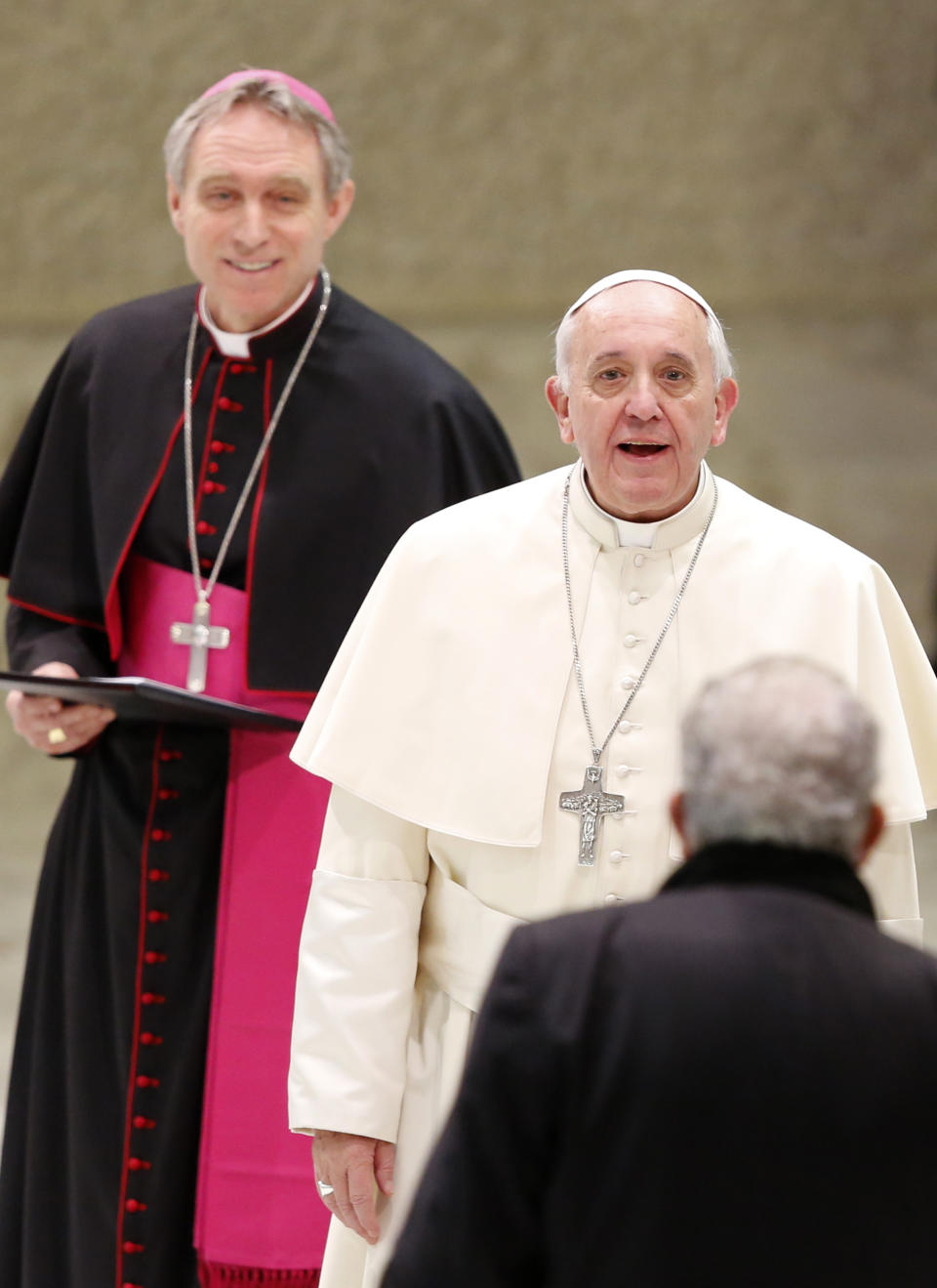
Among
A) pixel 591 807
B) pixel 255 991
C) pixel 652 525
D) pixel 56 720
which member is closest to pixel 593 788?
pixel 591 807

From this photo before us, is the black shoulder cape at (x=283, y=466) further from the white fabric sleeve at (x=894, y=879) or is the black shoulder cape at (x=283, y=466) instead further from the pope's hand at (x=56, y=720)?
the white fabric sleeve at (x=894, y=879)

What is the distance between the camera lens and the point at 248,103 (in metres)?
3.35

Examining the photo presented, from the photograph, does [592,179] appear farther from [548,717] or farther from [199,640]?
→ [548,717]

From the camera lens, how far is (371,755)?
258 centimetres

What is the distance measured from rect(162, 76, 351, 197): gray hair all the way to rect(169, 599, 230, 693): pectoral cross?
0.78 metres

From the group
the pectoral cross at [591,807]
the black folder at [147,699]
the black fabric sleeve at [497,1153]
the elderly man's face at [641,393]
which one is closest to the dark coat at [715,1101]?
the black fabric sleeve at [497,1153]

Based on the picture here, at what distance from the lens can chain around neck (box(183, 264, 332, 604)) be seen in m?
3.35

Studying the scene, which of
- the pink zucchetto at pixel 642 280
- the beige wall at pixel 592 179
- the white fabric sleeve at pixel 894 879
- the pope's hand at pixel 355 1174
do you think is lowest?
the pope's hand at pixel 355 1174

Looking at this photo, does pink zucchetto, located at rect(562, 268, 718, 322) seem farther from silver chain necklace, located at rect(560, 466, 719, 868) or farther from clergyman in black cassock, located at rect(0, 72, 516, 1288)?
clergyman in black cassock, located at rect(0, 72, 516, 1288)

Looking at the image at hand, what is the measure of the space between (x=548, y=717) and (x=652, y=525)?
313 mm

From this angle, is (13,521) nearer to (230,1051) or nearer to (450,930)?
(230,1051)

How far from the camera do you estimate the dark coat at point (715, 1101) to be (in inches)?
59.3

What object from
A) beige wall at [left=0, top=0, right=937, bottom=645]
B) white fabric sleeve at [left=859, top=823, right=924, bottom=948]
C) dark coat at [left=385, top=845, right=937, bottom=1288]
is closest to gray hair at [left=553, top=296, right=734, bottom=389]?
white fabric sleeve at [left=859, top=823, right=924, bottom=948]

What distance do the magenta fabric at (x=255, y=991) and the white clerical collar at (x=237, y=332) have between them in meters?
0.46
